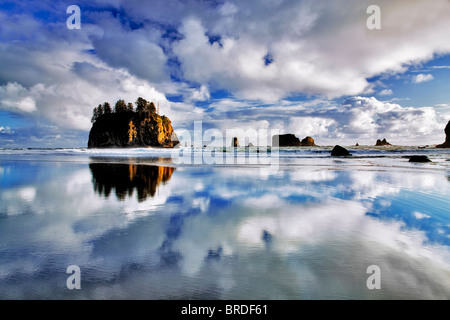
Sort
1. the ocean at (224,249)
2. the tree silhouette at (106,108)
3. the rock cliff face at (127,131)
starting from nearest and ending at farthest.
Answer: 1. the ocean at (224,249)
2. the rock cliff face at (127,131)
3. the tree silhouette at (106,108)

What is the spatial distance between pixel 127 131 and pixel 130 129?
1852 millimetres

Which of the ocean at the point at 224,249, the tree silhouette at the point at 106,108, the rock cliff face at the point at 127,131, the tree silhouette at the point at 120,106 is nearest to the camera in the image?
the ocean at the point at 224,249

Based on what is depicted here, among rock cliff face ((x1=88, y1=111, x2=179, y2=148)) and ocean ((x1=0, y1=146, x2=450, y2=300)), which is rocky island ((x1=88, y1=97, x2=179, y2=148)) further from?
ocean ((x1=0, y1=146, x2=450, y2=300))

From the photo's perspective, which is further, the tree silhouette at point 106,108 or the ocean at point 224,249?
the tree silhouette at point 106,108

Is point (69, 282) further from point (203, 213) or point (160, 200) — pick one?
point (160, 200)

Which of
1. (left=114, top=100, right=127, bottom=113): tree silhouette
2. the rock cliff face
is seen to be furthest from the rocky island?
(left=114, top=100, right=127, bottom=113): tree silhouette

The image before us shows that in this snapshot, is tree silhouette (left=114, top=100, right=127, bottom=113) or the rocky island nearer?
the rocky island

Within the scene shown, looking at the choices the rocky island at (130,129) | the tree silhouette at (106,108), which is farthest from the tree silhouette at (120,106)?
the tree silhouette at (106,108)

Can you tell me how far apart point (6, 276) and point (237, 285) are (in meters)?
2.77

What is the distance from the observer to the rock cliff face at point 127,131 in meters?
104

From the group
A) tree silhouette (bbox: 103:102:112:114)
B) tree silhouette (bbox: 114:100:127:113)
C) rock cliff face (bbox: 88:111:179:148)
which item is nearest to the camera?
rock cliff face (bbox: 88:111:179:148)

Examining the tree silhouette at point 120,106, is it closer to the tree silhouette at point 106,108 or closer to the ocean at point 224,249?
the tree silhouette at point 106,108

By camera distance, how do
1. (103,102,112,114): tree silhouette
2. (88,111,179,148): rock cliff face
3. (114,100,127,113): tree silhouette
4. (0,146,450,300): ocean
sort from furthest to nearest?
1. (103,102,112,114): tree silhouette
2. (114,100,127,113): tree silhouette
3. (88,111,179,148): rock cliff face
4. (0,146,450,300): ocean

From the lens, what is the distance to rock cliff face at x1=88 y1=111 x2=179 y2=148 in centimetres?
10369
